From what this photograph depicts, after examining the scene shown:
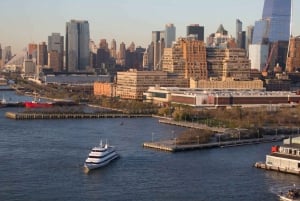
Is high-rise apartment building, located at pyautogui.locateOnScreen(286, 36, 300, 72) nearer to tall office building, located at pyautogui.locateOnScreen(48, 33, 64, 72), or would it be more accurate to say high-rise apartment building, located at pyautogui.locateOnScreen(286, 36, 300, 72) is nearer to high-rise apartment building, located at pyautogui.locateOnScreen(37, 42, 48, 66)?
tall office building, located at pyautogui.locateOnScreen(48, 33, 64, 72)

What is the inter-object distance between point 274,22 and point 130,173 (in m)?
34.9

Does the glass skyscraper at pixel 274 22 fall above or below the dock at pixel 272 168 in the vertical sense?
above

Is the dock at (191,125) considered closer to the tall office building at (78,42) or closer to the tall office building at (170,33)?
the tall office building at (78,42)

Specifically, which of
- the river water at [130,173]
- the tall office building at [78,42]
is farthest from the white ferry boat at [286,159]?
the tall office building at [78,42]

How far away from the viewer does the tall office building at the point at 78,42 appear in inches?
2315

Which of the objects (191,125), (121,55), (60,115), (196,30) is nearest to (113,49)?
(121,55)

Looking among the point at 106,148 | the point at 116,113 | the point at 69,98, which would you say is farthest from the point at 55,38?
the point at 106,148

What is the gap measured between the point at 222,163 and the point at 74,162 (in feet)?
8.78

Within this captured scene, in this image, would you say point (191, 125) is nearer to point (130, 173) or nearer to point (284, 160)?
point (284, 160)

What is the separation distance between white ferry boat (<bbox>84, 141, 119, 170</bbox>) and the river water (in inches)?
4.7

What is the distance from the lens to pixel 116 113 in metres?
23.1

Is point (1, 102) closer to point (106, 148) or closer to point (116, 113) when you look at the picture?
point (116, 113)

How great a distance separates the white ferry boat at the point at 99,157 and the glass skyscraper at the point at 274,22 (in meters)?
33.4

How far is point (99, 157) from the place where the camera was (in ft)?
39.9
